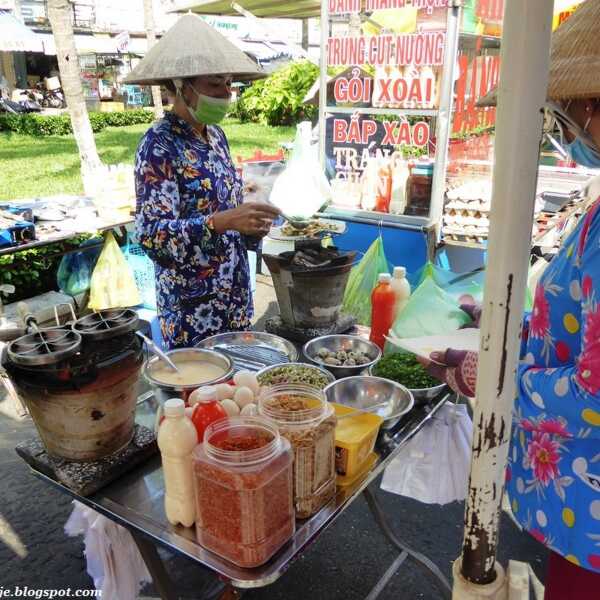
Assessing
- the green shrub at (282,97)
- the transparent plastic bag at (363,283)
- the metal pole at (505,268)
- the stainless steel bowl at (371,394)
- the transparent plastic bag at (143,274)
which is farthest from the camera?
the green shrub at (282,97)

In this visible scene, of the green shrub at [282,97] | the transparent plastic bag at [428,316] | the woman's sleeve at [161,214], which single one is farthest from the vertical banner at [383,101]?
the green shrub at [282,97]

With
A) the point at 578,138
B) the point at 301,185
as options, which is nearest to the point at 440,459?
the point at 578,138

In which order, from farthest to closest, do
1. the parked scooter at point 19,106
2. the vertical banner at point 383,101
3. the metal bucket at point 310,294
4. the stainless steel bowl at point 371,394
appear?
the parked scooter at point 19,106 → the vertical banner at point 383,101 → the metal bucket at point 310,294 → the stainless steel bowl at point 371,394

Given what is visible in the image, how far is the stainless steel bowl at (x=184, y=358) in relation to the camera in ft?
5.22

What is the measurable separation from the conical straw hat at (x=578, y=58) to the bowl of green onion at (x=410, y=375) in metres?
1.00

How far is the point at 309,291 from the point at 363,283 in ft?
4.12

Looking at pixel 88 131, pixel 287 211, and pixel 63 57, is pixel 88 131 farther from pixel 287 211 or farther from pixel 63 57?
pixel 287 211

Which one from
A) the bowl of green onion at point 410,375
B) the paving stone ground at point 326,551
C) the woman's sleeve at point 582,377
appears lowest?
the paving stone ground at point 326,551

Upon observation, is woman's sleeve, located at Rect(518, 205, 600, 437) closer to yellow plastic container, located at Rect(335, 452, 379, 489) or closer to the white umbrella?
yellow plastic container, located at Rect(335, 452, 379, 489)

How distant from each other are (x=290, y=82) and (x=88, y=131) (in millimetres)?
10471

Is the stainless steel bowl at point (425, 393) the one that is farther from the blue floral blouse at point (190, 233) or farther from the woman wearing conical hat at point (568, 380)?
the blue floral blouse at point (190, 233)

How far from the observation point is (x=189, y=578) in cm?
241

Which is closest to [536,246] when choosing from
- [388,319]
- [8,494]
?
[388,319]

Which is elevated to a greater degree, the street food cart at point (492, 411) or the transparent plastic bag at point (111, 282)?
the street food cart at point (492, 411)
